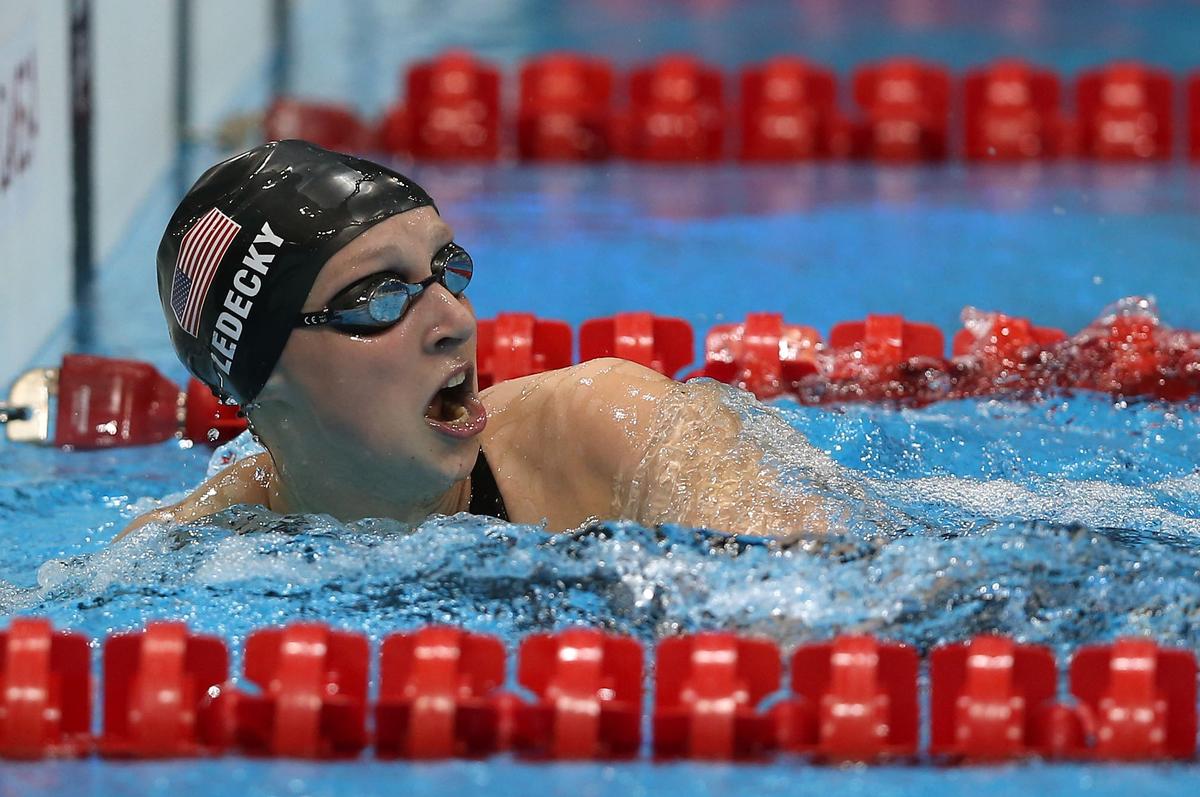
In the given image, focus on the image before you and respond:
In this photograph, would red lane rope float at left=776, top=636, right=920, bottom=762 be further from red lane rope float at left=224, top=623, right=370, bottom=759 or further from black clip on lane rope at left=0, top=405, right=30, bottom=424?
black clip on lane rope at left=0, top=405, right=30, bottom=424

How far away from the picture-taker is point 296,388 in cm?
238

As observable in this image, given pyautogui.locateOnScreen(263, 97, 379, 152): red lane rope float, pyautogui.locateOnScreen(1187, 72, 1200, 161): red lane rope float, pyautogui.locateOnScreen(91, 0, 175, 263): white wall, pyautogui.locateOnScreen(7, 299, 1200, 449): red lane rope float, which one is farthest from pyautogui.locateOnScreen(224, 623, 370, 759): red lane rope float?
pyautogui.locateOnScreen(1187, 72, 1200, 161): red lane rope float

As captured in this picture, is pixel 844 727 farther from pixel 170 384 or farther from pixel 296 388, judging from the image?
pixel 170 384

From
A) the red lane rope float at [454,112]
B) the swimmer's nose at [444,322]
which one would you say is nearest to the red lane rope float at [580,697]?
the swimmer's nose at [444,322]

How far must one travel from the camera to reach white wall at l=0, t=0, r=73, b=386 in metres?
3.96

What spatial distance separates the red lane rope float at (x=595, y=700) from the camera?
2.10 meters

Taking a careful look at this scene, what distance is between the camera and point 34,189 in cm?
426

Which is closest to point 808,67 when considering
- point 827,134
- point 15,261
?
point 827,134

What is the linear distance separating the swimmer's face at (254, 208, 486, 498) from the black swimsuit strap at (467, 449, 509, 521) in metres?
0.22

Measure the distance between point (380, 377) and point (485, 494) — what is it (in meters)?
0.35

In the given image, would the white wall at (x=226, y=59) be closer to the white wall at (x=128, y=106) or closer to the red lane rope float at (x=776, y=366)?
the white wall at (x=128, y=106)

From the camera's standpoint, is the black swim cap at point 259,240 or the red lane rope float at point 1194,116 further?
the red lane rope float at point 1194,116

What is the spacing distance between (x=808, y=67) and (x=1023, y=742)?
15.8 ft

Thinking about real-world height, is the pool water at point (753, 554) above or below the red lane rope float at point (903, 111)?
below
